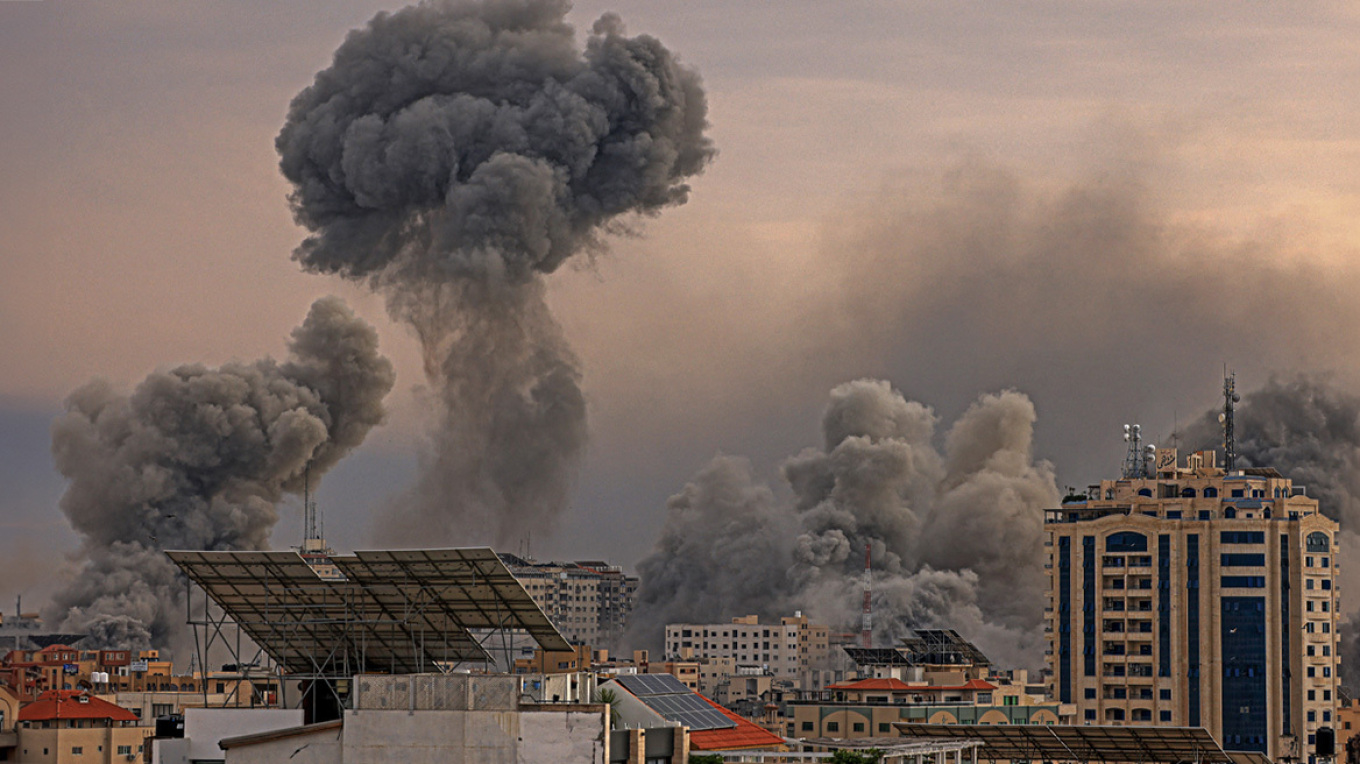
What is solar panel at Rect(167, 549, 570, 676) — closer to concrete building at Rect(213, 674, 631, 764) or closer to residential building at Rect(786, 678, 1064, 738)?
concrete building at Rect(213, 674, 631, 764)

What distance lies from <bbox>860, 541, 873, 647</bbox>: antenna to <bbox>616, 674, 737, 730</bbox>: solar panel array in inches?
3900

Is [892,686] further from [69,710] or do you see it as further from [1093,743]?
[1093,743]

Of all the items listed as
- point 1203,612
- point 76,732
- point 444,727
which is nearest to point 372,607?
point 444,727

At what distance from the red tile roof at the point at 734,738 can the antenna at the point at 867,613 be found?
9855 cm

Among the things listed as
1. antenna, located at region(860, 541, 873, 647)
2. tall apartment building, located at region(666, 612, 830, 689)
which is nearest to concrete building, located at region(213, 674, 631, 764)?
antenna, located at region(860, 541, 873, 647)

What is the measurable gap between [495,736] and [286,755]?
3498 mm

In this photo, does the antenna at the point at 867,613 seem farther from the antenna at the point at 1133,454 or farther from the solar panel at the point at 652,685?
the solar panel at the point at 652,685

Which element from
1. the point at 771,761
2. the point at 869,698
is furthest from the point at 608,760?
the point at 869,698

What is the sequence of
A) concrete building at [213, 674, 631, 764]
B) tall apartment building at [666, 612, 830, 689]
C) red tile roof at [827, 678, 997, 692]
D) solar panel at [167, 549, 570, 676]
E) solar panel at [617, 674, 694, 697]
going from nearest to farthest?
1. concrete building at [213, 674, 631, 764]
2. solar panel at [167, 549, 570, 676]
3. solar panel at [617, 674, 694, 697]
4. red tile roof at [827, 678, 997, 692]
5. tall apartment building at [666, 612, 830, 689]

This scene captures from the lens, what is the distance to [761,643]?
169 metres

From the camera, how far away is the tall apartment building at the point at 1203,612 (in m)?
114

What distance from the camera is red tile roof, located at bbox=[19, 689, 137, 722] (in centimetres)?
7981

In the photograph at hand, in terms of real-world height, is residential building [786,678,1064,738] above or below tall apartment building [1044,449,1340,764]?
below

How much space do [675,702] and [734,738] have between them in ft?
5.43
